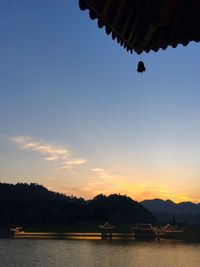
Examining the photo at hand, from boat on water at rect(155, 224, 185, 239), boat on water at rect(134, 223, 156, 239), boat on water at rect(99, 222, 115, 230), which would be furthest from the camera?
boat on water at rect(99, 222, 115, 230)

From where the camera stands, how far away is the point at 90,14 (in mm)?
3311

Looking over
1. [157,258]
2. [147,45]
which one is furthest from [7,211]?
[147,45]

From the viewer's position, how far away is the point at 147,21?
368 cm

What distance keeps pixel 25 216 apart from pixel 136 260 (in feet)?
338

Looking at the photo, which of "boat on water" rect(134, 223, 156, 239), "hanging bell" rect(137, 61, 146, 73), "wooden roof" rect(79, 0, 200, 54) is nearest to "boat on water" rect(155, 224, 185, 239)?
"boat on water" rect(134, 223, 156, 239)

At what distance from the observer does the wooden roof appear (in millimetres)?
3191

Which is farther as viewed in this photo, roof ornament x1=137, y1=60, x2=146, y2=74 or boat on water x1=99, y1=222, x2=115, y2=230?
boat on water x1=99, y1=222, x2=115, y2=230

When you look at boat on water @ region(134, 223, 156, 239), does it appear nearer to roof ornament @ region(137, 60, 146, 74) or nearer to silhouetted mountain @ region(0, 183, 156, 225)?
silhouetted mountain @ region(0, 183, 156, 225)

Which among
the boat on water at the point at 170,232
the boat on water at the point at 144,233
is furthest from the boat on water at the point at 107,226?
the boat on water at the point at 170,232

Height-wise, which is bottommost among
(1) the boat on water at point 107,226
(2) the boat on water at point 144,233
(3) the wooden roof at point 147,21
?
(3) the wooden roof at point 147,21

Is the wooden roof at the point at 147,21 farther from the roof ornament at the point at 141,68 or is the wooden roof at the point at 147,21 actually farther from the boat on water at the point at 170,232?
the boat on water at the point at 170,232

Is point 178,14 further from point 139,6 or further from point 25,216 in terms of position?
point 25,216

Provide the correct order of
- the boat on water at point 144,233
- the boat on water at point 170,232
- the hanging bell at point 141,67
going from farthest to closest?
the boat on water at point 144,233 < the boat on water at point 170,232 < the hanging bell at point 141,67

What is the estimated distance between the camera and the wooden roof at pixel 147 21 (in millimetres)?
3191
